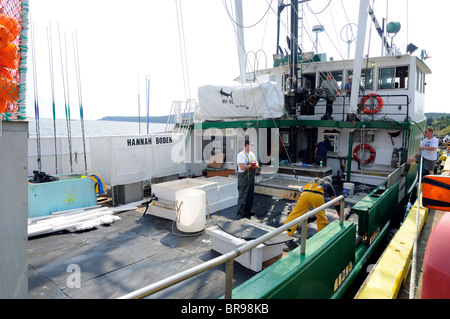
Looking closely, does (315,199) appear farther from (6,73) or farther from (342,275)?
(6,73)

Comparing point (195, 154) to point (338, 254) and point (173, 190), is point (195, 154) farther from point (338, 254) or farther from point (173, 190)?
point (338, 254)

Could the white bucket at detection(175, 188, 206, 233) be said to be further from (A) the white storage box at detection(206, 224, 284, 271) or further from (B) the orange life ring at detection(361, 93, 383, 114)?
(B) the orange life ring at detection(361, 93, 383, 114)

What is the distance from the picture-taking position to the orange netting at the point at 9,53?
2062mm

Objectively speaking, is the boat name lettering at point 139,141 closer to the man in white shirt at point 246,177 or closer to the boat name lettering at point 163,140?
the boat name lettering at point 163,140

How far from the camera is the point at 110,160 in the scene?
8742 mm

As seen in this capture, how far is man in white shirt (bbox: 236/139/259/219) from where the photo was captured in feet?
23.2

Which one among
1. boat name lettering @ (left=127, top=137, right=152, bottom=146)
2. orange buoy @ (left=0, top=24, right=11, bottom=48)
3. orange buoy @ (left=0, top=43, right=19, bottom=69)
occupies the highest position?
orange buoy @ (left=0, top=24, right=11, bottom=48)

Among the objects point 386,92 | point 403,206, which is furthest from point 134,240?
point 386,92

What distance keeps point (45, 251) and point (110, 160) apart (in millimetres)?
3667

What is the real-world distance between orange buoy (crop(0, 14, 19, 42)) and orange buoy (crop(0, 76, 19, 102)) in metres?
0.30

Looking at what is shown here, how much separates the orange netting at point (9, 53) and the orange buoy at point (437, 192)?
3.10 meters

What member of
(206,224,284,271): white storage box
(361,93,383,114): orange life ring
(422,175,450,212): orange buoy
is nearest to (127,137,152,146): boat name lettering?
(206,224,284,271): white storage box

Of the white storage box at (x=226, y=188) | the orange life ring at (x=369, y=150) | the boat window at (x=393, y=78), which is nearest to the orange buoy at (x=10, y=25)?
the white storage box at (x=226, y=188)

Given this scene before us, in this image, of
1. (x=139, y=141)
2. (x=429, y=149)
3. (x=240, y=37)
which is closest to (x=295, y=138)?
(x=240, y=37)
